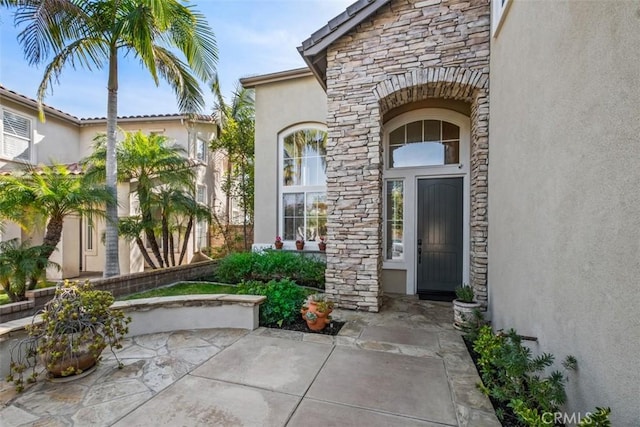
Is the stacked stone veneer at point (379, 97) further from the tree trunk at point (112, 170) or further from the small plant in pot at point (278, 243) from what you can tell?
the tree trunk at point (112, 170)

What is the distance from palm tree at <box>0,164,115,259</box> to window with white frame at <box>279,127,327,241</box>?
4545 millimetres

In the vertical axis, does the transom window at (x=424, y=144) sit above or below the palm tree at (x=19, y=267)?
above

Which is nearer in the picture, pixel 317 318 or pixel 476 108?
pixel 317 318

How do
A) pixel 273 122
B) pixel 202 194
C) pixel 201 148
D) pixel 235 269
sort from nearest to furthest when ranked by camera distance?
pixel 235 269
pixel 273 122
pixel 202 194
pixel 201 148

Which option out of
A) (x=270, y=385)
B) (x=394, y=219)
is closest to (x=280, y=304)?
(x=270, y=385)

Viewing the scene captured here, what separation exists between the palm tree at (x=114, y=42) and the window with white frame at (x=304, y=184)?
2.94 m

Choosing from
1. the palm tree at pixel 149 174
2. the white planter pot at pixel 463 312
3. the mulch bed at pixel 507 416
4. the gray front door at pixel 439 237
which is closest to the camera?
the mulch bed at pixel 507 416

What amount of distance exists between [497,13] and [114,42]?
7556 mm

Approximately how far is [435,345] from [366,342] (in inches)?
37.9

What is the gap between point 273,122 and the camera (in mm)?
8867

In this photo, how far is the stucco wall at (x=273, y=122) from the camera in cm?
855

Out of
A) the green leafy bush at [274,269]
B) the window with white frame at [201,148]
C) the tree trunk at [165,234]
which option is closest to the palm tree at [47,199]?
the tree trunk at [165,234]

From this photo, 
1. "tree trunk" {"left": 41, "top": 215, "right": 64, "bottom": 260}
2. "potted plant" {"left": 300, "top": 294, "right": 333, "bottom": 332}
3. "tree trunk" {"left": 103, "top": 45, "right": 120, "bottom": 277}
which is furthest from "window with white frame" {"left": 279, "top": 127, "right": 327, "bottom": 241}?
"tree trunk" {"left": 41, "top": 215, "right": 64, "bottom": 260}

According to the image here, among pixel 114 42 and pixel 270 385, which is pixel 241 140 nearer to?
pixel 114 42
